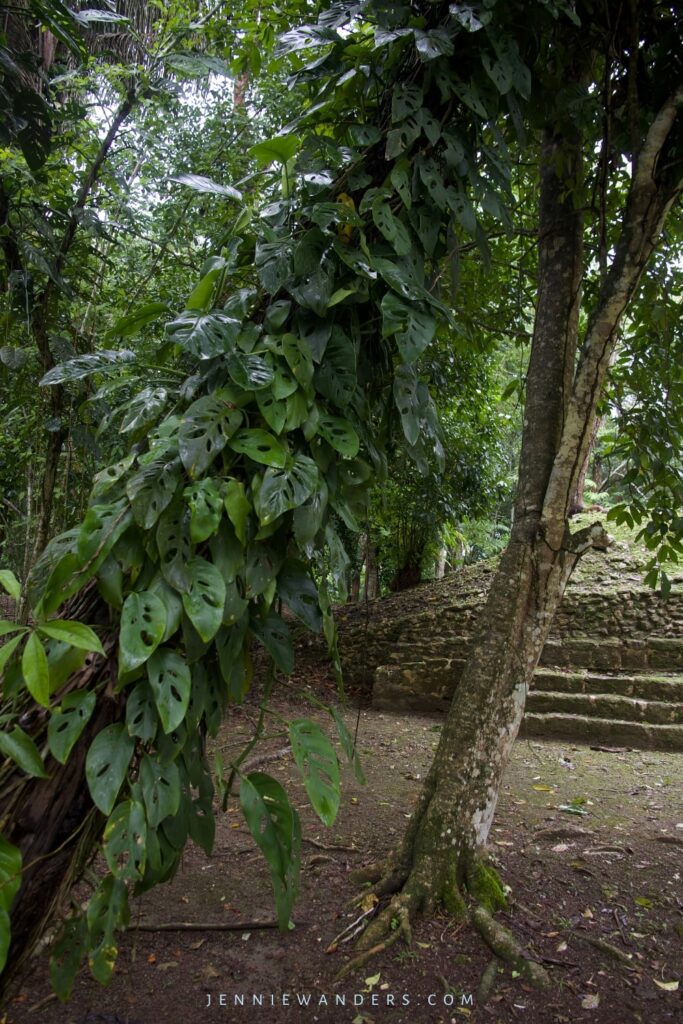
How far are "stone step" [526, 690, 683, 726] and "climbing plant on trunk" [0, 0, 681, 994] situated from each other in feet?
15.3

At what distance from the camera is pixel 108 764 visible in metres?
1.13

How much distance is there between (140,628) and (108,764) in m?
0.22

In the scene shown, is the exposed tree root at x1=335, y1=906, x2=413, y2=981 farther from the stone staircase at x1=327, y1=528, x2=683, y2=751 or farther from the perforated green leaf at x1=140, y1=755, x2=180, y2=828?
the stone staircase at x1=327, y1=528, x2=683, y2=751

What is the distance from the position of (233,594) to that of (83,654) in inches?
10.4

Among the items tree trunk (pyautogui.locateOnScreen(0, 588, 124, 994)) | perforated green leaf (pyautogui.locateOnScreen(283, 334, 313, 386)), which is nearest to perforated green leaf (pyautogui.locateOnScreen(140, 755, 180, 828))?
tree trunk (pyautogui.locateOnScreen(0, 588, 124, 994))

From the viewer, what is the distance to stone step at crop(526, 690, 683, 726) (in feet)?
17.9

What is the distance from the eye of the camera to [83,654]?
1159 mm

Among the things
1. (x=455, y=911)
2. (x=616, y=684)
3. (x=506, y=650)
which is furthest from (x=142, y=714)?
(x=616, y=684)

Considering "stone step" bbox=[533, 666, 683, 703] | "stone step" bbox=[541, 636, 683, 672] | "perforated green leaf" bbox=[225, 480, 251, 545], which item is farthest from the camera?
"stone step" bbox=[541, 636, 683, 672]

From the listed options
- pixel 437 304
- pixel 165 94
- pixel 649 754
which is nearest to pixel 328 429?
pixel 437 304

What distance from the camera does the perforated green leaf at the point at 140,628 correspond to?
3.62 feet

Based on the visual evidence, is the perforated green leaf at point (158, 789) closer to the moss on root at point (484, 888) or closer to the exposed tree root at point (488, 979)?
the exposed tree root at point (488, 979)

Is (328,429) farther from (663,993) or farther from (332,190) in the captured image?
(663,993)

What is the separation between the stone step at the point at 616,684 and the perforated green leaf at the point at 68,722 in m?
5.24
